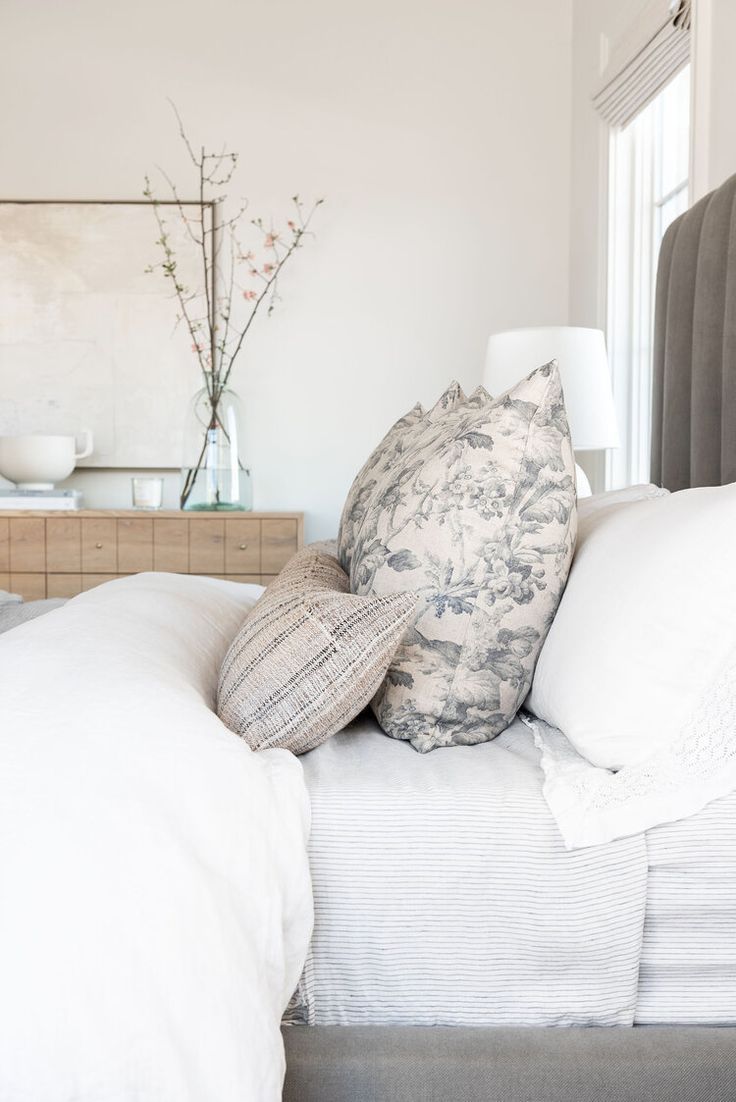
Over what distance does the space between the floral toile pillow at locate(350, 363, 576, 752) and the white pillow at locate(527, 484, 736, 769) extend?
0.22 feet

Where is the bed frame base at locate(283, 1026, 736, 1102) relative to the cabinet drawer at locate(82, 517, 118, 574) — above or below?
below

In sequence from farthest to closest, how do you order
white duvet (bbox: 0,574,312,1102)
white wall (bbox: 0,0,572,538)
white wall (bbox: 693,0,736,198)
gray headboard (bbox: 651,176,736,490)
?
white wall (bbox: 0,0,572,538) < white wall (bbox: 693,0,736,198) < gray headboard (bbox: 651,176,736,490) < white duvet (bbox: 0,574,312,1102)

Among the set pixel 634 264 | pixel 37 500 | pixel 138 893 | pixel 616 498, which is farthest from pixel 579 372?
pixel 138 893

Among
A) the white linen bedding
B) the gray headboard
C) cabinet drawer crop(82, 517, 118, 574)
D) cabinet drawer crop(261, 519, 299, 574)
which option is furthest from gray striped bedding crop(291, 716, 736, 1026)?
cabinet drawer crop(82, 517, 118, 574)

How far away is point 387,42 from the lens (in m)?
3.74

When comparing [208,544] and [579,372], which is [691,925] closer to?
[579,372]

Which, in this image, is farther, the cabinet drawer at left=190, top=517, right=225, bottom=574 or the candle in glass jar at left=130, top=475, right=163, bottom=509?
the candle in glass jar at left=130, top=475, right=163, bottom=509

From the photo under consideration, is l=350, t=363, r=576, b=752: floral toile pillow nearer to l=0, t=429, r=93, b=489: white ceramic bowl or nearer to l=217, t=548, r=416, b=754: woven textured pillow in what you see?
l=217, t=548, r=416, b=754: woven textured pillow

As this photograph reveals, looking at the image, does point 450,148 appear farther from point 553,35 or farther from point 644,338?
point 644,338

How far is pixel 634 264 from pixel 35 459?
2020 millimetres

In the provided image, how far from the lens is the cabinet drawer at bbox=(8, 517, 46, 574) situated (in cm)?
344

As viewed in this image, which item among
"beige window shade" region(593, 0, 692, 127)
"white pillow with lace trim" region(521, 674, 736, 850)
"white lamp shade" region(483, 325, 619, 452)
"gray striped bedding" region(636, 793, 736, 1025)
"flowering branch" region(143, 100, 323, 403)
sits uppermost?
"beige window shade" region(593, 0, 692, 127)

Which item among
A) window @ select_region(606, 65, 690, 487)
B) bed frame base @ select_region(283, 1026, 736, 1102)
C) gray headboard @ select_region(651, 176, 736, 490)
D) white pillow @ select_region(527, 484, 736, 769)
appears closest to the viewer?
bed frame base @ select_region(283, 1026, 736, 1102)

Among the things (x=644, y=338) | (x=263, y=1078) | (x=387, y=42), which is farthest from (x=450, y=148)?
(x=263, y=1078)
